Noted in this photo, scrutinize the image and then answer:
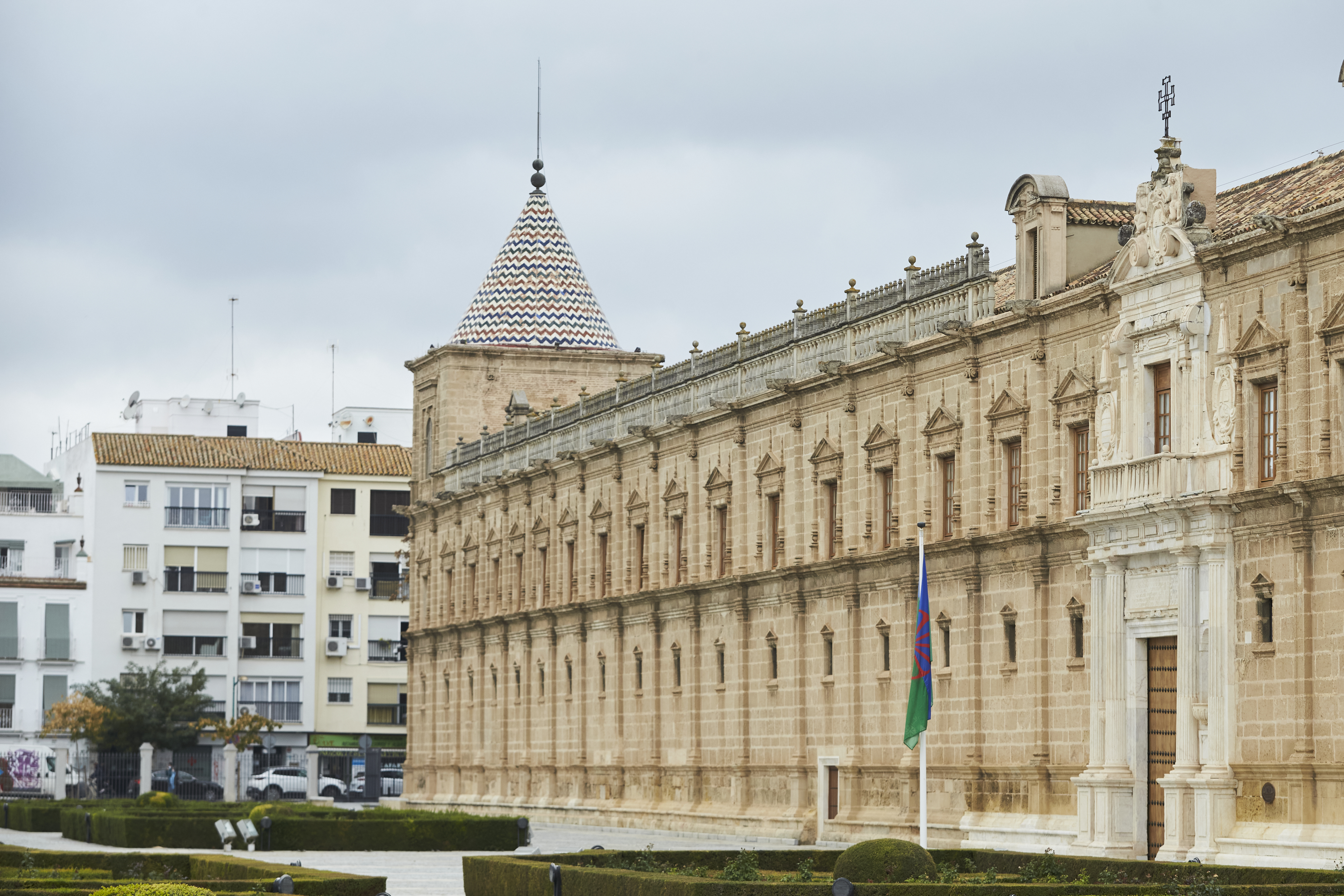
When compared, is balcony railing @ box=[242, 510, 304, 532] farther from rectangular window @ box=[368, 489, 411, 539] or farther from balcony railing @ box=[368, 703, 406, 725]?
balcony railing @ box=[368, 703, 406, 725]

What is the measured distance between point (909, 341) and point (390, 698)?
52617 millimetres

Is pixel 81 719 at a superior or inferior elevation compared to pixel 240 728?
superior

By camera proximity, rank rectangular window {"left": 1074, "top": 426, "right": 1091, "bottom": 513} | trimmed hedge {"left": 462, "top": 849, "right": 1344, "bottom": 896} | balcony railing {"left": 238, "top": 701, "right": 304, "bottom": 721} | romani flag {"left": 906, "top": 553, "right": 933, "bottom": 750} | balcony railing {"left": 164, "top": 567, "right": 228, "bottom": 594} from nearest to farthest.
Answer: trimmed hedge {"left": 462, "top": 849, "right": 1344, "bottom": 896}
rectangular window {"left": 1074, "top": 426, "right": 1091, "bottom": 513}
romani flag {"left": 906, "top": 553, "right": 933, "bottom": 750}
balcony railing {"left": 164, "top": 567, "right": 228, "bottom": 594}
balcony railing {"left": 238, "top": 701, "right": 304, "bottom": 721}

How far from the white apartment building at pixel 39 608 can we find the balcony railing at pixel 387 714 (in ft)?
38.2

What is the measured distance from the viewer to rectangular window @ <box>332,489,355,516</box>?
91.9m

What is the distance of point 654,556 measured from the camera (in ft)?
180

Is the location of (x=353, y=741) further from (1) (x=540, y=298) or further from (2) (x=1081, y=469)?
(2) (x=1081, y=469)

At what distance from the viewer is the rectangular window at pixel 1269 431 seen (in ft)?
106

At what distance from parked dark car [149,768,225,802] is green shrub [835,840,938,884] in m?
57.4

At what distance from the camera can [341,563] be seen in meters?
91.6

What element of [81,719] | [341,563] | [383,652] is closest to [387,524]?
[341,563]

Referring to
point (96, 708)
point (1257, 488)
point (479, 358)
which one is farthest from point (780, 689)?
point (96, 708)

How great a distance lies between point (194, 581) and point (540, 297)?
79.6 feet

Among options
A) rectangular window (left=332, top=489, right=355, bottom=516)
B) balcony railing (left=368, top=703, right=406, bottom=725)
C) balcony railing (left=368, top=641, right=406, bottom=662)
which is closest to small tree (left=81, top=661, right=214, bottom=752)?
balcony railing (left=368, top=703, right=406, bottom=725)
